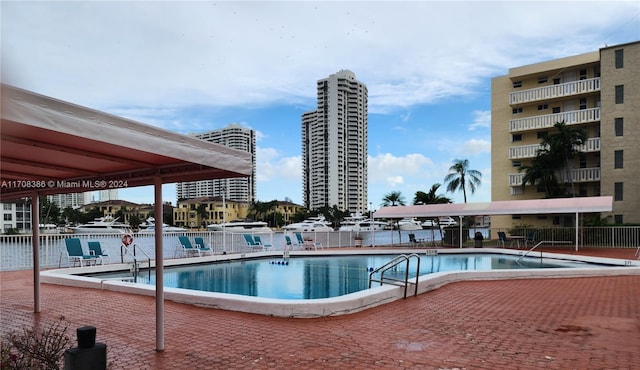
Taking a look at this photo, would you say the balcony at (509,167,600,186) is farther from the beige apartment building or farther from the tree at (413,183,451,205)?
the tree at (413,183,451,205)

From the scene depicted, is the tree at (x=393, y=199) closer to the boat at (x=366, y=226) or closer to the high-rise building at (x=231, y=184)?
the boat at (x=366, y=226)

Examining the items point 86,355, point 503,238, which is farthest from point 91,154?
point 503,238

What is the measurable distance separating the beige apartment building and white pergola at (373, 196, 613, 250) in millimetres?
9419

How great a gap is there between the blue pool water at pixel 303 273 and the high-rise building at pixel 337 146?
92426 millimetres

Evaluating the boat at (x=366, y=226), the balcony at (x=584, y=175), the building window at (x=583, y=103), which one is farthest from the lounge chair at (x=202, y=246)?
the building window at (x=583, y=103)

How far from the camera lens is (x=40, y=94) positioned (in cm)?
299

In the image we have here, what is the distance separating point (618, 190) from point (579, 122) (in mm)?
5586

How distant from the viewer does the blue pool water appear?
1277 centimetres

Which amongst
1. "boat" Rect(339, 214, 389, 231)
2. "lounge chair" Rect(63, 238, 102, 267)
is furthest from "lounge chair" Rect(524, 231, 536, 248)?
"lounge chair" Rect(63, 238, 102, 267)

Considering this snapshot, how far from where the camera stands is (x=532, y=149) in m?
34.7

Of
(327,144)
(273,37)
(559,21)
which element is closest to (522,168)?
(559,21)

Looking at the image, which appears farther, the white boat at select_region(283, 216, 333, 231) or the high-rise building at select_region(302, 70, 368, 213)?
the high-rise building at select_region(302, 70, 368, 213)

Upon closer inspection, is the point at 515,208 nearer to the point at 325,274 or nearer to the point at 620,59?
the point at 325,274

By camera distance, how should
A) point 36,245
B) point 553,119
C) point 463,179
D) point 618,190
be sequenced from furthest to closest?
point 463,179, point 553,119, point 618,190, point 36,245
